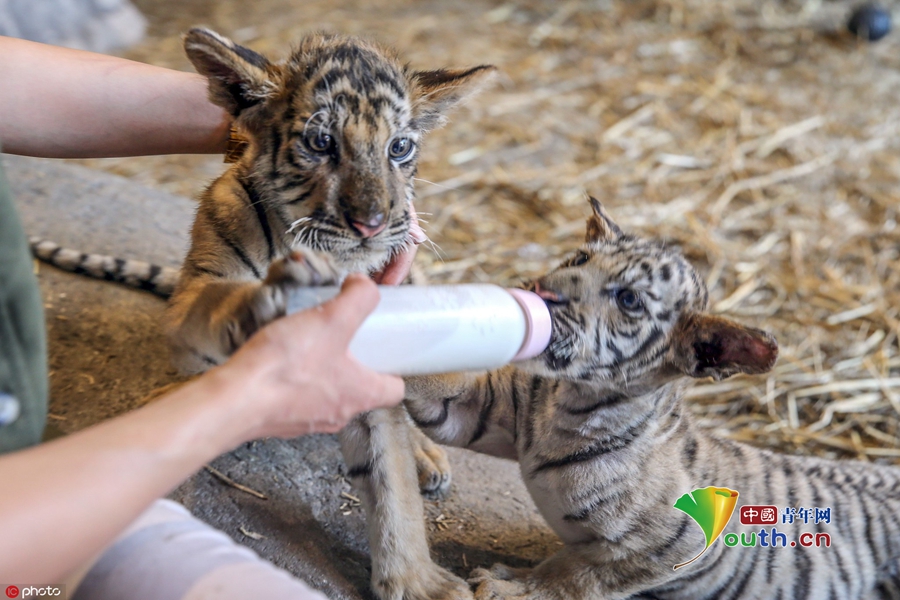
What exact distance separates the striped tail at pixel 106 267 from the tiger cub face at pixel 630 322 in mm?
1483

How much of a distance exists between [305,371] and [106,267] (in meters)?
1.86

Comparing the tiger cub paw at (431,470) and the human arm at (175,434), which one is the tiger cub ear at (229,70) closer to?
the human arm at (175,434)

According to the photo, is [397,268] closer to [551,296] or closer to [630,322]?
[551,296]

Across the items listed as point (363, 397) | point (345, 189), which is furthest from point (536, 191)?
point (363, 397)

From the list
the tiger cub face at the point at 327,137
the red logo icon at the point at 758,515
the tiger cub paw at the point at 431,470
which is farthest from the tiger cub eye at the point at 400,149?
the red logo icon at the point at 758,515

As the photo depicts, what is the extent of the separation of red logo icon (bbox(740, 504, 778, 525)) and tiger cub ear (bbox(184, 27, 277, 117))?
66.9 inches

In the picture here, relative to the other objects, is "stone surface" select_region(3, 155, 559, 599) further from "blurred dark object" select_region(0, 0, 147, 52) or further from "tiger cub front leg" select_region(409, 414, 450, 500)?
"blurred dark object" select_region(0, 0, 147, 52)

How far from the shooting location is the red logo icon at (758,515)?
2.20 meters

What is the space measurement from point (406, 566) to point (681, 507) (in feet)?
2.43

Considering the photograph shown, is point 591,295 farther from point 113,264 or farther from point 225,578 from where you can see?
point 113,264

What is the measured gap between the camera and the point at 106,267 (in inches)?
110

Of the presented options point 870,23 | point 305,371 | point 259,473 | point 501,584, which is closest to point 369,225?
point 305,371

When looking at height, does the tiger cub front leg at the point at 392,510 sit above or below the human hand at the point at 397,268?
below

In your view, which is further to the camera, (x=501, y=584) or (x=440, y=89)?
(x=440, y=89)
